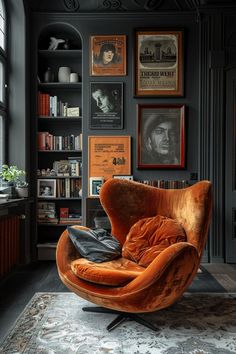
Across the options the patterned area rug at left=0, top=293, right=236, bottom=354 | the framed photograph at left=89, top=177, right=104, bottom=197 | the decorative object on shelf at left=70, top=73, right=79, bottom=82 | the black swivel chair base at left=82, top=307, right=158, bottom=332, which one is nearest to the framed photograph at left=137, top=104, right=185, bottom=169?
the framed photograph at left=89, top=177, right=104, bottom=197

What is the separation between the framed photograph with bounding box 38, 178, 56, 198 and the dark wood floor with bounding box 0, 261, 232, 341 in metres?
0.91

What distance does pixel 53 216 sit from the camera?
13.2ft

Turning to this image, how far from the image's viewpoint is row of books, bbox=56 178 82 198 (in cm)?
402

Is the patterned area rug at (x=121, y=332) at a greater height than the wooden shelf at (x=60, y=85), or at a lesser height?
lesser

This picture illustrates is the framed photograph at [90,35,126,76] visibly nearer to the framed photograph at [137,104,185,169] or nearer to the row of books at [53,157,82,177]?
the framed photograph at [137,104,185,169]

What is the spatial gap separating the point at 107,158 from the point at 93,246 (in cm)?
181

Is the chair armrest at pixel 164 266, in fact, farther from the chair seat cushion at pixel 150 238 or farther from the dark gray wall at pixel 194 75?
the dark gray wall at pixel 194 75

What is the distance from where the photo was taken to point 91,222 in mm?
3799

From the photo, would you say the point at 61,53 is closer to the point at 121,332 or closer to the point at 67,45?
the point at 67,45

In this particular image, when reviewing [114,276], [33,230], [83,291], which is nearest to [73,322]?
[83,291]

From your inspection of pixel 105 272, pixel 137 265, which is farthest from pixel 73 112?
pixel 105 272

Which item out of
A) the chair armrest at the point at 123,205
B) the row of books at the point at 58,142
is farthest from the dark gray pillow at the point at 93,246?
the row of books at the point at 58,142

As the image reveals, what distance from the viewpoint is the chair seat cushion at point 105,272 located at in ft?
6.44

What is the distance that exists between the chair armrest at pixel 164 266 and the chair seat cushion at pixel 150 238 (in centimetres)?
38
